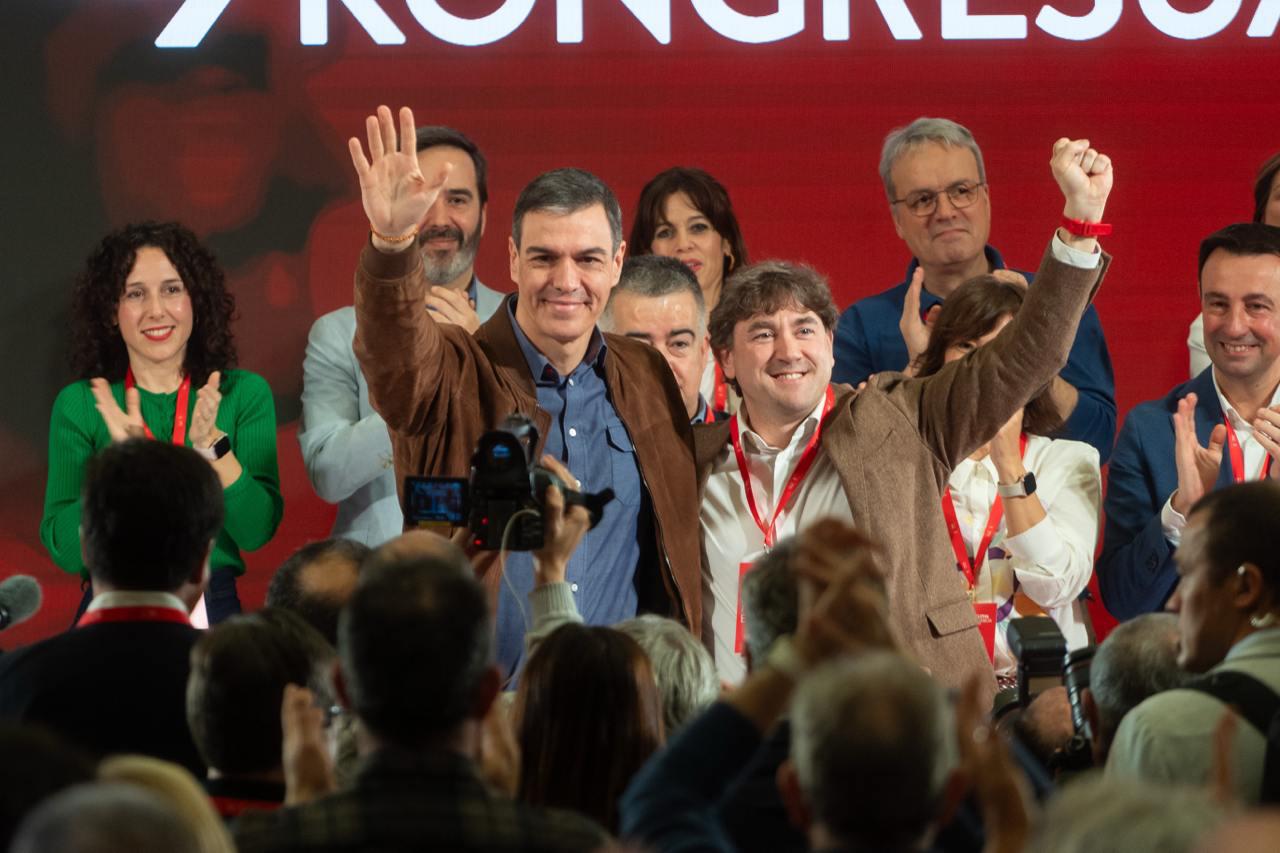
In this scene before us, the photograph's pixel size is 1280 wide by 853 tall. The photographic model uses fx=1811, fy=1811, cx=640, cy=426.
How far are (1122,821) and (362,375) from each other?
12.2 ft

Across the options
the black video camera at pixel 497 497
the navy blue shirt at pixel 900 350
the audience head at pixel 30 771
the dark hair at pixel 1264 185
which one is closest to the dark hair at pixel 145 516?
the black video camera at pixel 497 497

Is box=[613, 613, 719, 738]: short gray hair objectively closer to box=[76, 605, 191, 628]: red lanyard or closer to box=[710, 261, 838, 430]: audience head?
box=[76, 605, 191, 628]: red lanyard

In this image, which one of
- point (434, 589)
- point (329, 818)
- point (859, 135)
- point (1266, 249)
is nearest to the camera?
point (329, 818)

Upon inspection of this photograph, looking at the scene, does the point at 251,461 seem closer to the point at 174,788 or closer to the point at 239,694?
the point at 239,694

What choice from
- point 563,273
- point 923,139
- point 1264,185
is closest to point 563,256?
point 563,273

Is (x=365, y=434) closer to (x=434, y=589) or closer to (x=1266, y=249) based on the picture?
(x=1266, y=249)

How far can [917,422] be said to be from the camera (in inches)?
146

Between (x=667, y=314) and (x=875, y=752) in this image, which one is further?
(x=667, y=314)

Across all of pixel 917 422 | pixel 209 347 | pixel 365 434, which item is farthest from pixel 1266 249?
pixel 209 347

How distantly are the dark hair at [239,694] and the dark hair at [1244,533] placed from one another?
1.34 meters

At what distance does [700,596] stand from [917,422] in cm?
57

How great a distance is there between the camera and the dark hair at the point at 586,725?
2.35m

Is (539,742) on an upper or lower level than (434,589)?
lower

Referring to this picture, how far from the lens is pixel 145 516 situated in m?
2.61
